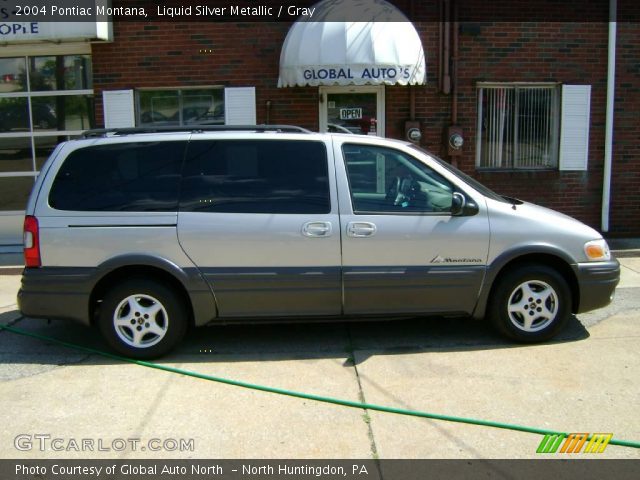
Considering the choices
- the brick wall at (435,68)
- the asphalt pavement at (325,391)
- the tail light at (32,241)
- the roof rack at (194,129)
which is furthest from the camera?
the brick wall at (435,68)

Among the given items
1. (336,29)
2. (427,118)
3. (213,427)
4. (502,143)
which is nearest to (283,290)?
(213,427)

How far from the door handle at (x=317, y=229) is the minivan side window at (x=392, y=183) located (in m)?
0.26

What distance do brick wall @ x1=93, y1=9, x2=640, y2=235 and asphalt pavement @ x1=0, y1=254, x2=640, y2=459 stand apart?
404 centimetres

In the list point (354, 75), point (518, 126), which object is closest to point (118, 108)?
point (354, 75)

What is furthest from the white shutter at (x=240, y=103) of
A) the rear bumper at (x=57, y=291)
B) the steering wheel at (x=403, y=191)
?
the rear bumper at (x=57, y=291)

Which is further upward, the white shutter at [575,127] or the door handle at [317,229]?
the white shutter at [575,127]

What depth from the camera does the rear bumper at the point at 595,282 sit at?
5.21 m

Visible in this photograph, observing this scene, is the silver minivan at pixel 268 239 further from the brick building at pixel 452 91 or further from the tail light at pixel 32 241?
the brick building at pixel 452 91

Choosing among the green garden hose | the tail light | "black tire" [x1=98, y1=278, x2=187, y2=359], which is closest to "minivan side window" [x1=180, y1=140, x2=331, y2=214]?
"black tire" [x1=98, y1=278, x2=187, y2=359]

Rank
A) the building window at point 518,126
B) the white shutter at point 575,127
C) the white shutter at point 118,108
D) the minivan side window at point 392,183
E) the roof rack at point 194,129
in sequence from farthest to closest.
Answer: the building window at point 518,126, the white shutter at point 575,127, the white shutter at point 118,108, the roof rack at point 194,129, the minivan side window at point 392,183

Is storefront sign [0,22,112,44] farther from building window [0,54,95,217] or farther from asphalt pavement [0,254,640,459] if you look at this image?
asphalt pavement [0,254,640,459]

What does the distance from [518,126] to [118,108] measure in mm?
5829

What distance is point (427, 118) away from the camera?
30.2 feet

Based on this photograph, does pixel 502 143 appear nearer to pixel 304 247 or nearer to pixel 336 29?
pixel 336 29
